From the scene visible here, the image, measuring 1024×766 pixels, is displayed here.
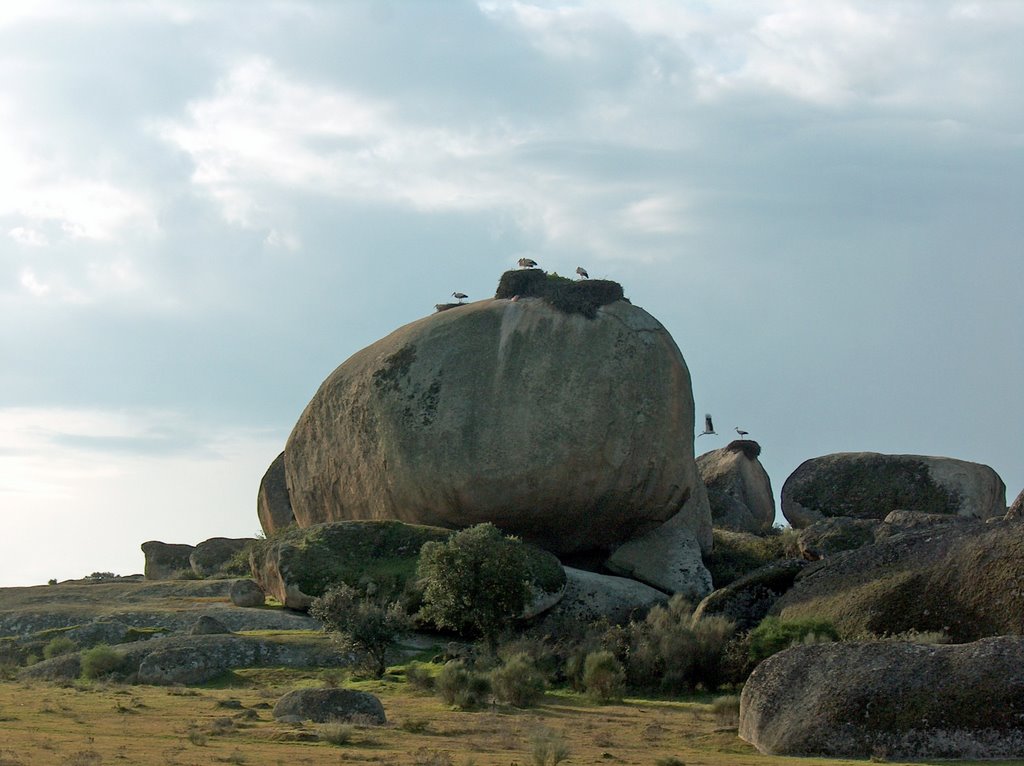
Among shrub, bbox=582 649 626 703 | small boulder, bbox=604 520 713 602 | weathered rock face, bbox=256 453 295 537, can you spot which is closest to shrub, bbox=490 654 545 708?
shrub, bbox=582 649 626 703

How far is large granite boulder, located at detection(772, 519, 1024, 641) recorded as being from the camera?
22.6 metres

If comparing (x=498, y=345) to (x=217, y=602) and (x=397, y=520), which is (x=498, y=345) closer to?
(x=397, y=520)

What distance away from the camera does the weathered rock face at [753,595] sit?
1071 inches

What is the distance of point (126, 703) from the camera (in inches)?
869

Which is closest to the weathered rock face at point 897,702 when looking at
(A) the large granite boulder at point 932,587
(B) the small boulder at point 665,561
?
(A) the large granite boulder at point 932,587

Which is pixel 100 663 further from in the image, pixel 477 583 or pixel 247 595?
pixel 477 583

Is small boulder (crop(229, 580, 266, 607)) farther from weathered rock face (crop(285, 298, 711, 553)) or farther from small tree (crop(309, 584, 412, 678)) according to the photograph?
small tree (crop(309, 584, 412, 678))

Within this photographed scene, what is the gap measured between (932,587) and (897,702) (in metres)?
7.97

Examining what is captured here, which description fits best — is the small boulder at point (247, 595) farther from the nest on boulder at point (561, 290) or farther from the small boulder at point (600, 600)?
the nest on boulder at point (561, 290)

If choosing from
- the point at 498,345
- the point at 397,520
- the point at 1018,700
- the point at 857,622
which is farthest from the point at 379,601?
the point at 1018,700

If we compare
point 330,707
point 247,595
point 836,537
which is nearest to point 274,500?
point 247,595

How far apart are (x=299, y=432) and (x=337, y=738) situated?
85.9 feet

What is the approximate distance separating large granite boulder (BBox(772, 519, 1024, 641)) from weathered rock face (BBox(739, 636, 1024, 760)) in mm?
6226

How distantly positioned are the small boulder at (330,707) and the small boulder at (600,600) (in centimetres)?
1150
